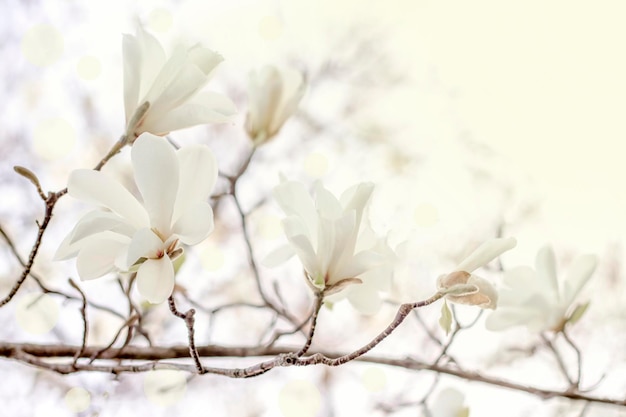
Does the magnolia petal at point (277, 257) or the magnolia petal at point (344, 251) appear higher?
the magnolia petal at point (344, 251)

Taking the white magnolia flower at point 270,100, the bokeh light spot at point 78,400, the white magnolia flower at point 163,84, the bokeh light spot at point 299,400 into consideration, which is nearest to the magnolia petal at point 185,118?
the white magnolia flower at point 163,84

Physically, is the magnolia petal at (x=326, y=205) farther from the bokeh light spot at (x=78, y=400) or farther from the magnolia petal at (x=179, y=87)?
the bokeh light spot at (x=78, y=400)

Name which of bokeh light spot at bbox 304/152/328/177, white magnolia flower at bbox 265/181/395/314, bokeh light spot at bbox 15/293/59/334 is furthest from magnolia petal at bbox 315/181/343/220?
bokeh light spot at bbox 304/152/328/177

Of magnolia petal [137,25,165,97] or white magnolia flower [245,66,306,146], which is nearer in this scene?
magnolia petal [137,25,165,97]

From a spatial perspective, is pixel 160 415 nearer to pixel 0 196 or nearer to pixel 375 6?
pixel 0 196

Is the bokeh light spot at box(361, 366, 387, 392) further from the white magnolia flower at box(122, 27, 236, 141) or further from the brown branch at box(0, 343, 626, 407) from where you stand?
the white magnolia flower at box(122, 27, 236, 141)
